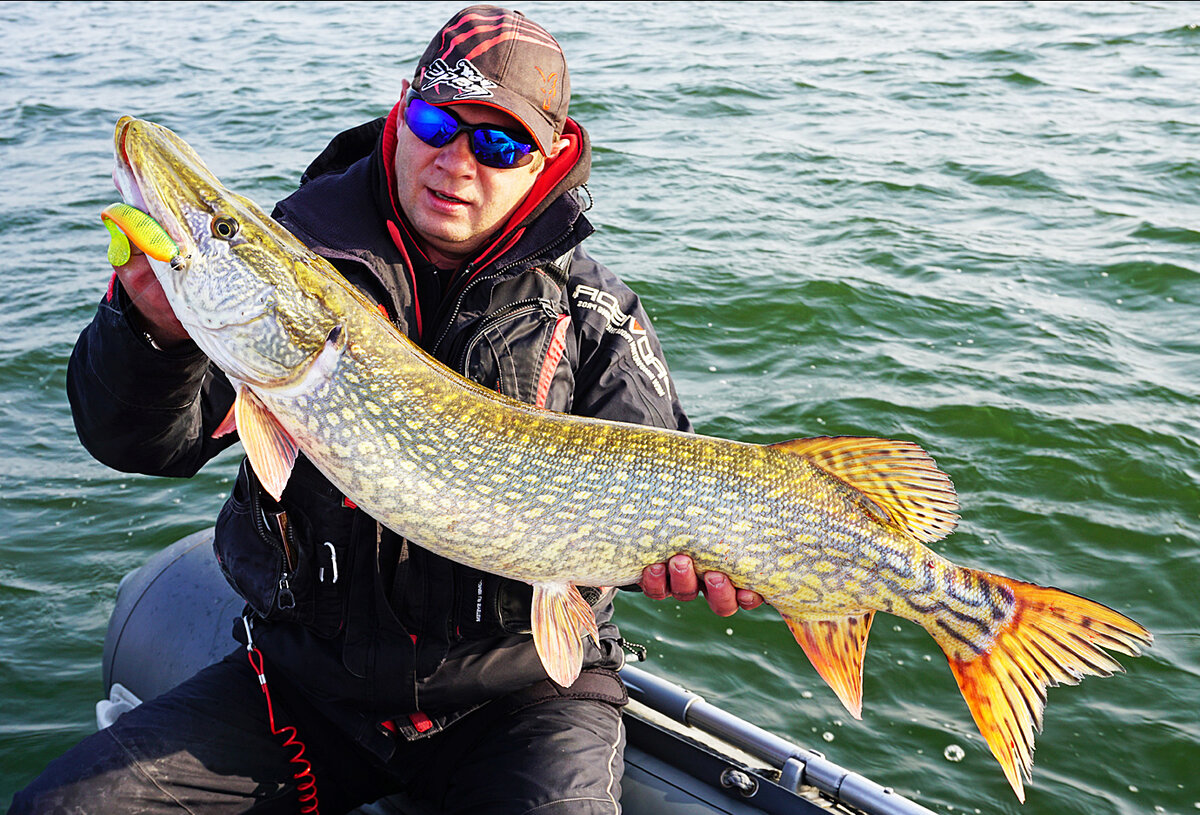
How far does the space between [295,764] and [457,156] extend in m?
1.71

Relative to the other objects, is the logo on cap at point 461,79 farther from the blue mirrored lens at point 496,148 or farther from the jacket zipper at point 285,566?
the jacket zipper at point 285,566

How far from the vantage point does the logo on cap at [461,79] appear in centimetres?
273

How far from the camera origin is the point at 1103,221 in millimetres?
8430

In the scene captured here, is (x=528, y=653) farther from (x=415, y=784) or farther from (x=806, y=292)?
(x=806, y=292)

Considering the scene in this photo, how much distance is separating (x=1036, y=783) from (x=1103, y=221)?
19.5 ft

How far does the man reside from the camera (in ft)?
8.43

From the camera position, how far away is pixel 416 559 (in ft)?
8.87

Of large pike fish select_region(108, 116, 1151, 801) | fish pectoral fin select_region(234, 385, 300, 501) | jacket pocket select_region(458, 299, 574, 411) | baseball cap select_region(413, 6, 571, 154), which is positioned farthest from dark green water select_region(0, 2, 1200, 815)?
baseball cap select_region(413, 6, 571, 154)

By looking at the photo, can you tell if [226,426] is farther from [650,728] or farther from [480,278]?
[650,728]

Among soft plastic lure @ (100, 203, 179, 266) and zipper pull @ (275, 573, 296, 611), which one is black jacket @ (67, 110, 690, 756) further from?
soft plastic lure @ (100, 203, 179, 266)

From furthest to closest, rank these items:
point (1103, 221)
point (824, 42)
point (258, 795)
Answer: point (824, 42) < point (1103, 221) < point (258, 795)

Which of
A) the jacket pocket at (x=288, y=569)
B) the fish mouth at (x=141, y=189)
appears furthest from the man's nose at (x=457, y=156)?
the jacket pocket at (x=288, y=569)

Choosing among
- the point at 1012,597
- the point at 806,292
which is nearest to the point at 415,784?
the point at 1012,597

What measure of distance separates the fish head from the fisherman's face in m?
0.54
